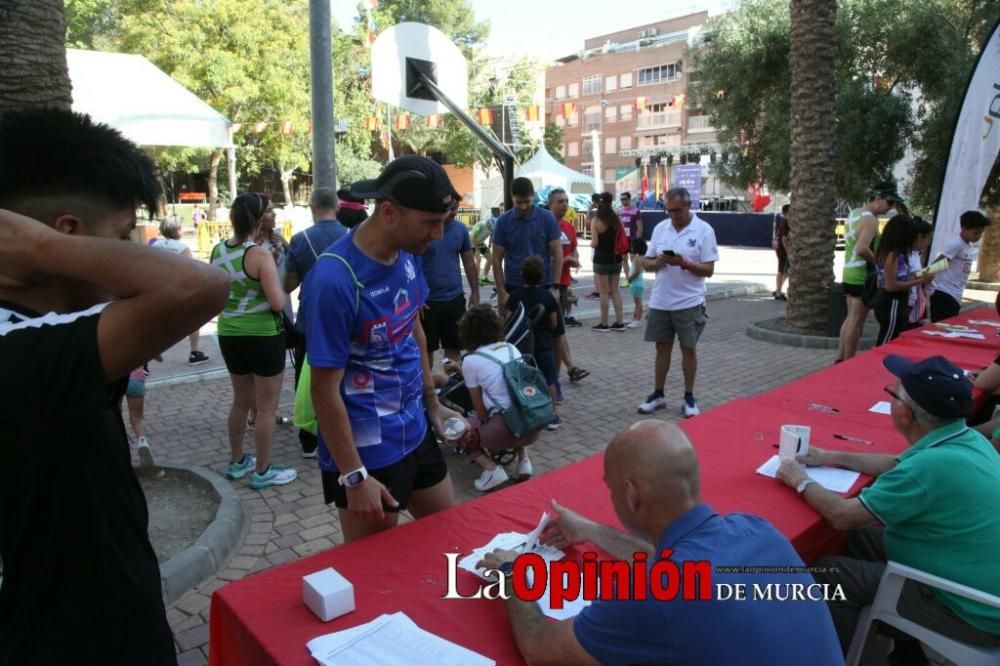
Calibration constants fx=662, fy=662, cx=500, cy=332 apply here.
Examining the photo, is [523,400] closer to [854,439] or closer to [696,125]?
[854,439]

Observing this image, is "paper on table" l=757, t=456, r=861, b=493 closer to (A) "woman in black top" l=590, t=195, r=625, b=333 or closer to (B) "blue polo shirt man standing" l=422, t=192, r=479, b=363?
(B) "blue polo shirt man standing" l=422, t=192, r=479, b=363

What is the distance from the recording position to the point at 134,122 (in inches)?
272

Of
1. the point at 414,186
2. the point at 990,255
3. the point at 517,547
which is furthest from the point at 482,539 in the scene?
the point at 990,255

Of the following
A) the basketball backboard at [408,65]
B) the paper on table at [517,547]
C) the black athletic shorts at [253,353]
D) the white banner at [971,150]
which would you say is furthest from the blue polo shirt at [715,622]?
the white banner at [971,150]

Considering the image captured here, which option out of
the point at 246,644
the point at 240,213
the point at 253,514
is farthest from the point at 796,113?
the point at 246,644

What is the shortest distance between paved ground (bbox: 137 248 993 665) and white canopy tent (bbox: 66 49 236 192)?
265cm

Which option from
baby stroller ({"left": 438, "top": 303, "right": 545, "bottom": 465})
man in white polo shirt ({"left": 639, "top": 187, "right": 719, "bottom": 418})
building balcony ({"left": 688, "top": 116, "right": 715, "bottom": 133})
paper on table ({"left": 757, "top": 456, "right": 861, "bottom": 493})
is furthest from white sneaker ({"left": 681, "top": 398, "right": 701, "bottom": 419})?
building balcony ({"left": 688, "top": 116, "right": 715, "bottom": 133})

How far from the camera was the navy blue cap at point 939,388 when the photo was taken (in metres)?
2.44

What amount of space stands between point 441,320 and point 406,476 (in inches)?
134

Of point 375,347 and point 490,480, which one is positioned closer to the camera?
point 375,347

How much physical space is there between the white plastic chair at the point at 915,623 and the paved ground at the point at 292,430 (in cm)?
252

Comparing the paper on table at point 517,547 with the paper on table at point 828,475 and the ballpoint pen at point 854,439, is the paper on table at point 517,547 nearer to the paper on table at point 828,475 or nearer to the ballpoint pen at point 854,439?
the paper on table at point 828,475

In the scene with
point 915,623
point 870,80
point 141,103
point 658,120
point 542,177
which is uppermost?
point 658,120

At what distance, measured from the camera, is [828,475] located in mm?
2836
